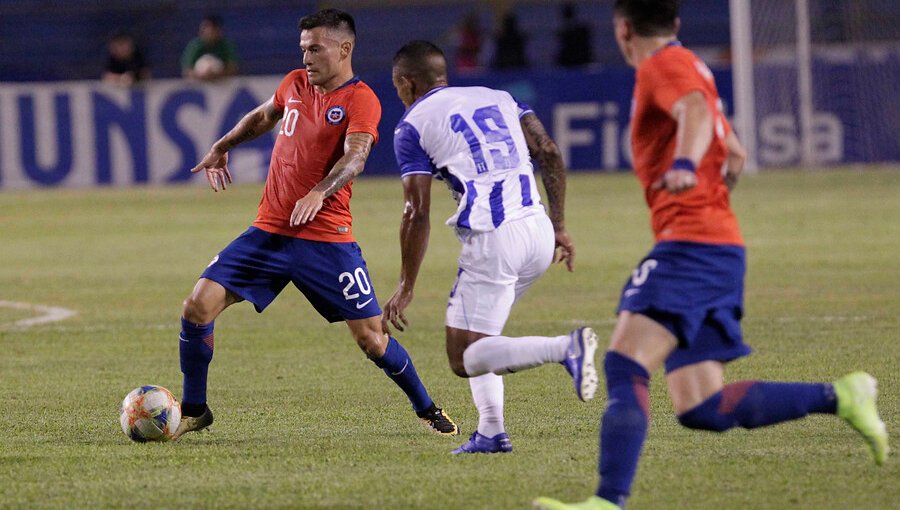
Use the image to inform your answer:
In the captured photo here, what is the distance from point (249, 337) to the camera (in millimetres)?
10727

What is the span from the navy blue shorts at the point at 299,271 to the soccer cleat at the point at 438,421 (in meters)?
0.53

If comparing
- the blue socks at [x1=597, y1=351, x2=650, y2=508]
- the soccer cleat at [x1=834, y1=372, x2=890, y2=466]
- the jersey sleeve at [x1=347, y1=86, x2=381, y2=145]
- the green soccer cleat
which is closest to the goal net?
the jersey sleeve at [x1=347, y1=86, x2=381, y2=145]

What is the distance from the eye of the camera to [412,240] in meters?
6.45

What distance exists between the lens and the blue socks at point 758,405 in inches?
207

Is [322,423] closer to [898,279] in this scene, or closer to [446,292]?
[446,292]

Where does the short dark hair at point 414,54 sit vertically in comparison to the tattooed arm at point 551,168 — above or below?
above

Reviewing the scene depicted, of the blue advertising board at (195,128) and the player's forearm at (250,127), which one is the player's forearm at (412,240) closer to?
the player's forearm at (250,127)

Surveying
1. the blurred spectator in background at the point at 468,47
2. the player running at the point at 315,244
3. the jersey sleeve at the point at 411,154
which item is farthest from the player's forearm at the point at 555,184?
the blurred spectator in background at the point at 468,47

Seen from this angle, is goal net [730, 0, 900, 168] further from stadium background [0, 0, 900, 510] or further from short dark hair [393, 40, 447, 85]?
short dark hair [393, 40, 447, 85]

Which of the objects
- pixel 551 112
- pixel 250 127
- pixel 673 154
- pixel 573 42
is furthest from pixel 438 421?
pixel 573 42

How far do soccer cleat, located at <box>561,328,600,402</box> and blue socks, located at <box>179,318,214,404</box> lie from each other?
1961 millimetres

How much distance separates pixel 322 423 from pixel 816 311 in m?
5.00

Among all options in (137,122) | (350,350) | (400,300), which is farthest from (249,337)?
(137,122)

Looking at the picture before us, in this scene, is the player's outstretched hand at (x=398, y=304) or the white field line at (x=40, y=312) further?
the white field line at (x=40, y=312)
